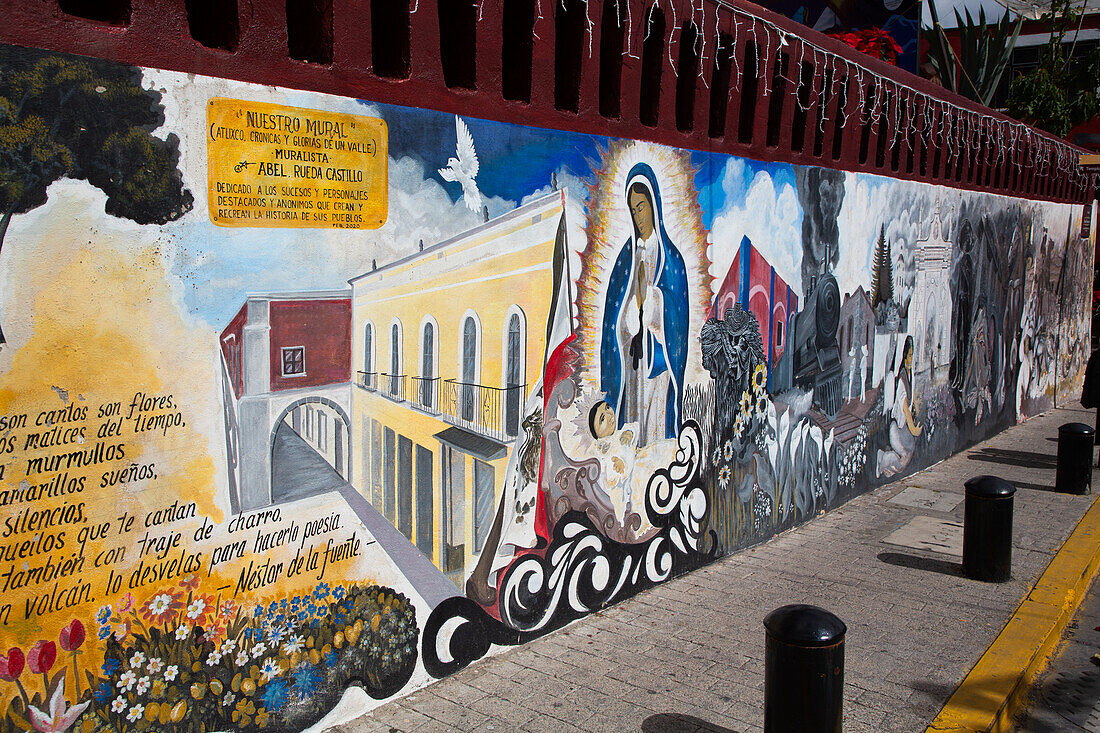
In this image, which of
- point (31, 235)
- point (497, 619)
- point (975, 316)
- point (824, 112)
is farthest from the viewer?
point (975, 316)

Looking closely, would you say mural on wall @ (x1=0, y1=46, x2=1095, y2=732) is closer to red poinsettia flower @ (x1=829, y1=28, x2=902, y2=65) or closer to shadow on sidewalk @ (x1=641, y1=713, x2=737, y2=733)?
shadow on sidewalk @ (x1=641, y1=713, x2=737, y2=733)

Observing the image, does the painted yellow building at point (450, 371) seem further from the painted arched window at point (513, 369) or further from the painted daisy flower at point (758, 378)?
the painted daisy flower at point (758, 378)

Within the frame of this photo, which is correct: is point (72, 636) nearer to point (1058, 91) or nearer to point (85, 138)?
point (85, 138)

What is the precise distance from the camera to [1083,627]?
6262 mm

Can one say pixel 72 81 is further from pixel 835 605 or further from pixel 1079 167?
pixel 1079 167

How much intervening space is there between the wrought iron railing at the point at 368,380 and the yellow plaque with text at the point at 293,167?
2.35 feet

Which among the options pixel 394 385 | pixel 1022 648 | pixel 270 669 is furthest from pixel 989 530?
pixel 270 669

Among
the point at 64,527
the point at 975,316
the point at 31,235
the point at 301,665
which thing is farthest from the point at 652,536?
the point at 975,316

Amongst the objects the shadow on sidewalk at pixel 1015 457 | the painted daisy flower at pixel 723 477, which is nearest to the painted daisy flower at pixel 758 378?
the painted daisy flower at pixel 723 477

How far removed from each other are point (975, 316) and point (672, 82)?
8.19m

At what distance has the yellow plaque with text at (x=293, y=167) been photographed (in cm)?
354

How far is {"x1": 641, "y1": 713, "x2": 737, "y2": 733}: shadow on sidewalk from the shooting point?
418 cm

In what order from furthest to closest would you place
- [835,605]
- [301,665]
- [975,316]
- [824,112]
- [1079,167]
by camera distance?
[1079,167]
[975,316]
[824,112]
[835,605]
[301,665]

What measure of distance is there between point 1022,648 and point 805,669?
2.49 meters
